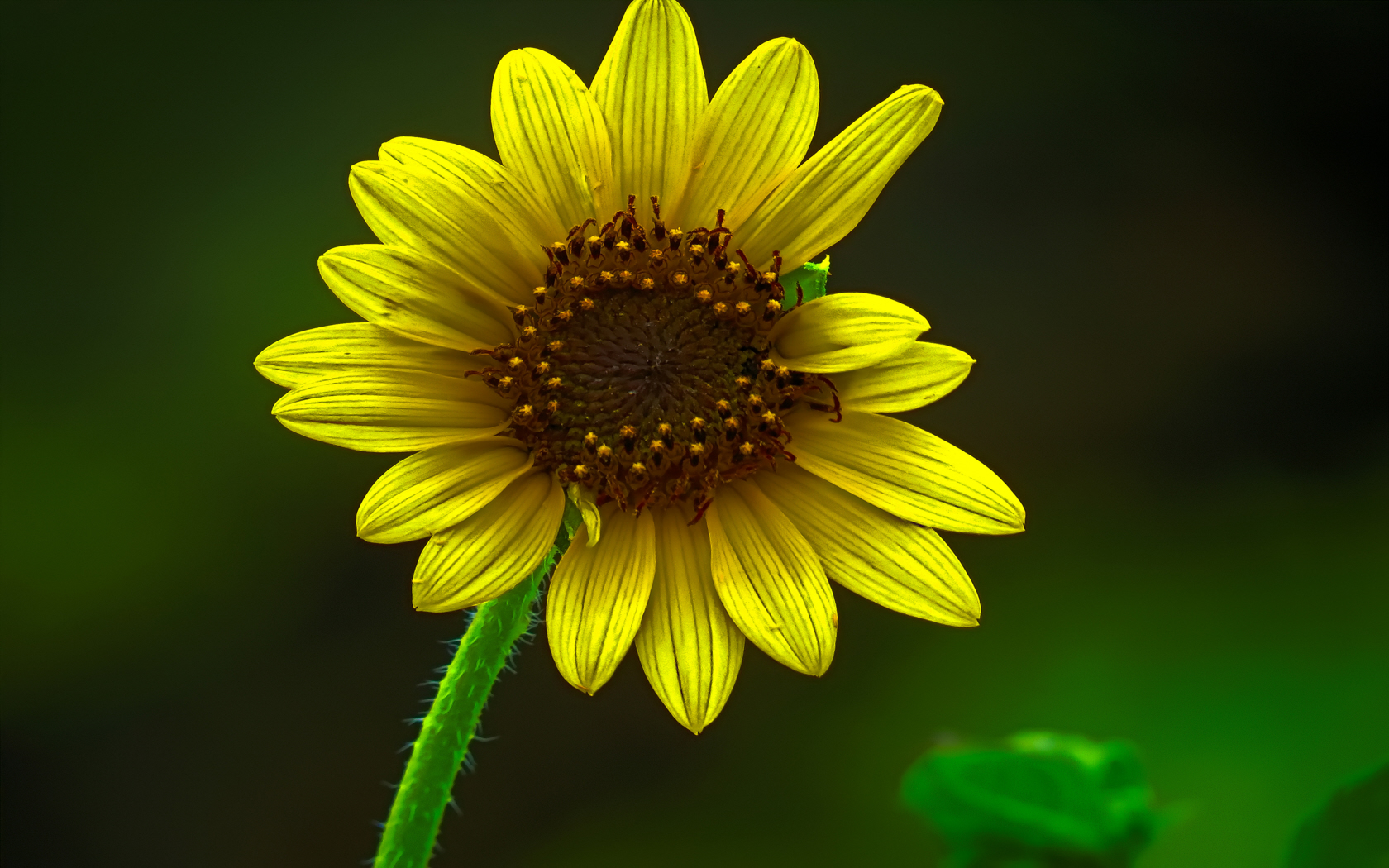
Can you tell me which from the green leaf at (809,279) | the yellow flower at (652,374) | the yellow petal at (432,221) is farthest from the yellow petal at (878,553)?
the yellow petal at (432,221)

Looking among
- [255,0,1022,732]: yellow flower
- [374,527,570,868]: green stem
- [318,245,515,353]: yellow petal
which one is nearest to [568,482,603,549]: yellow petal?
[255,0,1022,732]: yellow flower

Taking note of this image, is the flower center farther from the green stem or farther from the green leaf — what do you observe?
the green stem

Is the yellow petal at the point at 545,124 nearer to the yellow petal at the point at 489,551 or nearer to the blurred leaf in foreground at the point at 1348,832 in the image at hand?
the yellow petal at the point at 489,551

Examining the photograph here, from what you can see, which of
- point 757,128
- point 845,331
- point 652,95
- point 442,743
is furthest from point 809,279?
point 442,743

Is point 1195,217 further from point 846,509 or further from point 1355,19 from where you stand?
point 846,509

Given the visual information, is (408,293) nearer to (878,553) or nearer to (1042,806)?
(878,553)

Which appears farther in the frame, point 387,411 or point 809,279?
point 809,279

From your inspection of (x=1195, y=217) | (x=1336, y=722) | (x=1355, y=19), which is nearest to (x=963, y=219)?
(x=1195, y=217)
